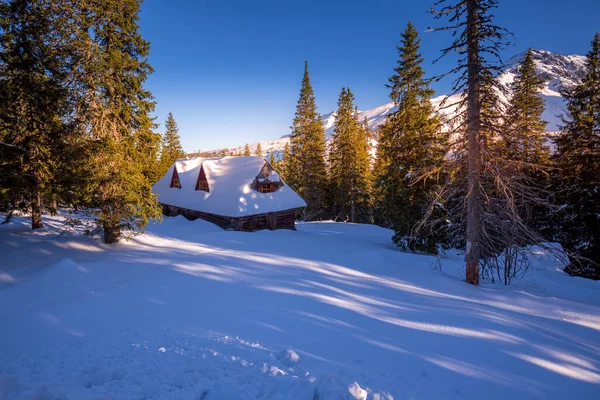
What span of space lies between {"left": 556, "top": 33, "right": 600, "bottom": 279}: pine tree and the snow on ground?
9.08 meters

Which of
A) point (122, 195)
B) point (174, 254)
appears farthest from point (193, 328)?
point (122, 195)

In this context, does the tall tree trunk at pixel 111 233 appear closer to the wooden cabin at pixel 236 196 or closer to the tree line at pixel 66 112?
the tree line at pixel 66 112

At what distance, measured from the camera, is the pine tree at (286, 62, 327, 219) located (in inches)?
1184

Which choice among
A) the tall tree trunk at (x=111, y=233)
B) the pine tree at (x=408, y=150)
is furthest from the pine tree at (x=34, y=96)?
the pine tree at (x=408, y=150)

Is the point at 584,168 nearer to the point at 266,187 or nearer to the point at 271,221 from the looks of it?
the point at 271,221

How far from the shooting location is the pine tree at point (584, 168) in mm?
15945

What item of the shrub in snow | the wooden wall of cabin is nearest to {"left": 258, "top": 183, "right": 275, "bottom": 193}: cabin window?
the wooden wall of cabin

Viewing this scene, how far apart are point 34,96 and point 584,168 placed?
1114 inches

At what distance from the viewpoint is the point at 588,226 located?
1638 cm

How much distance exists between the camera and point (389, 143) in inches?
725

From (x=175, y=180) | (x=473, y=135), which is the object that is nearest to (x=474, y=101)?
(x=473, y=135)

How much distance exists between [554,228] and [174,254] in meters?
24.2

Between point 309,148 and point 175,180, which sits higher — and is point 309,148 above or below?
above

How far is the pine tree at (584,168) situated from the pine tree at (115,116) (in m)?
23.4
